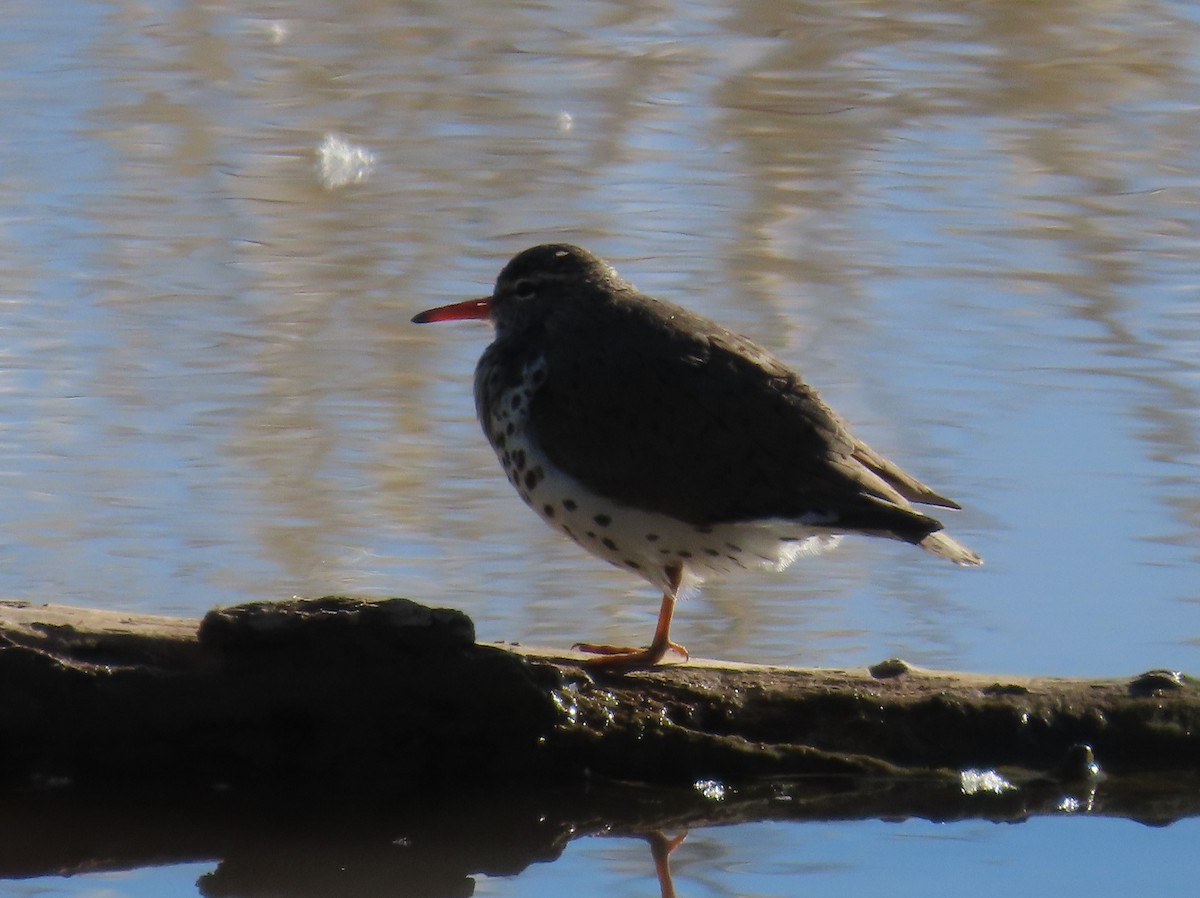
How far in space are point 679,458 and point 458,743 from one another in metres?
1.06

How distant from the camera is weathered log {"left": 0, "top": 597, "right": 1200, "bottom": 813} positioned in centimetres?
493

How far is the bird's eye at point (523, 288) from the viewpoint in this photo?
6.64m

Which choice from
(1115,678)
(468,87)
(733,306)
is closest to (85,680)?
(1115,678)

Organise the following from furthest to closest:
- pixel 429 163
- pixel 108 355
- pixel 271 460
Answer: pixel 429 163, pixel 108 355, pixel 271 460

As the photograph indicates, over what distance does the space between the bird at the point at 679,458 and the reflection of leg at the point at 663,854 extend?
0.62 metres

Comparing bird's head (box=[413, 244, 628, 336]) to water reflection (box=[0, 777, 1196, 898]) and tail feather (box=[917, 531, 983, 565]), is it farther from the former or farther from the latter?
water reflection (box=[0, 777, 1196, 898])

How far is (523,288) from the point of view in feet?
21.8

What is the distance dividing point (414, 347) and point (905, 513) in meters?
3.75

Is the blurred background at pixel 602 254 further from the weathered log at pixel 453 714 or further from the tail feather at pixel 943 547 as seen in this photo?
the weathered log at pixel 453 714

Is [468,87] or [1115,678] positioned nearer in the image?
[1115,678]

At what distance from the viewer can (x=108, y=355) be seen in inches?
336

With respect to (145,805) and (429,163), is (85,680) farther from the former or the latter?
(429,163)

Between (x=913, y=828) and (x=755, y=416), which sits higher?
(x=755, y=416)

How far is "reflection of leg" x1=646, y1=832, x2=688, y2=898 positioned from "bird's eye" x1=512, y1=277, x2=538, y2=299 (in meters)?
2.13
